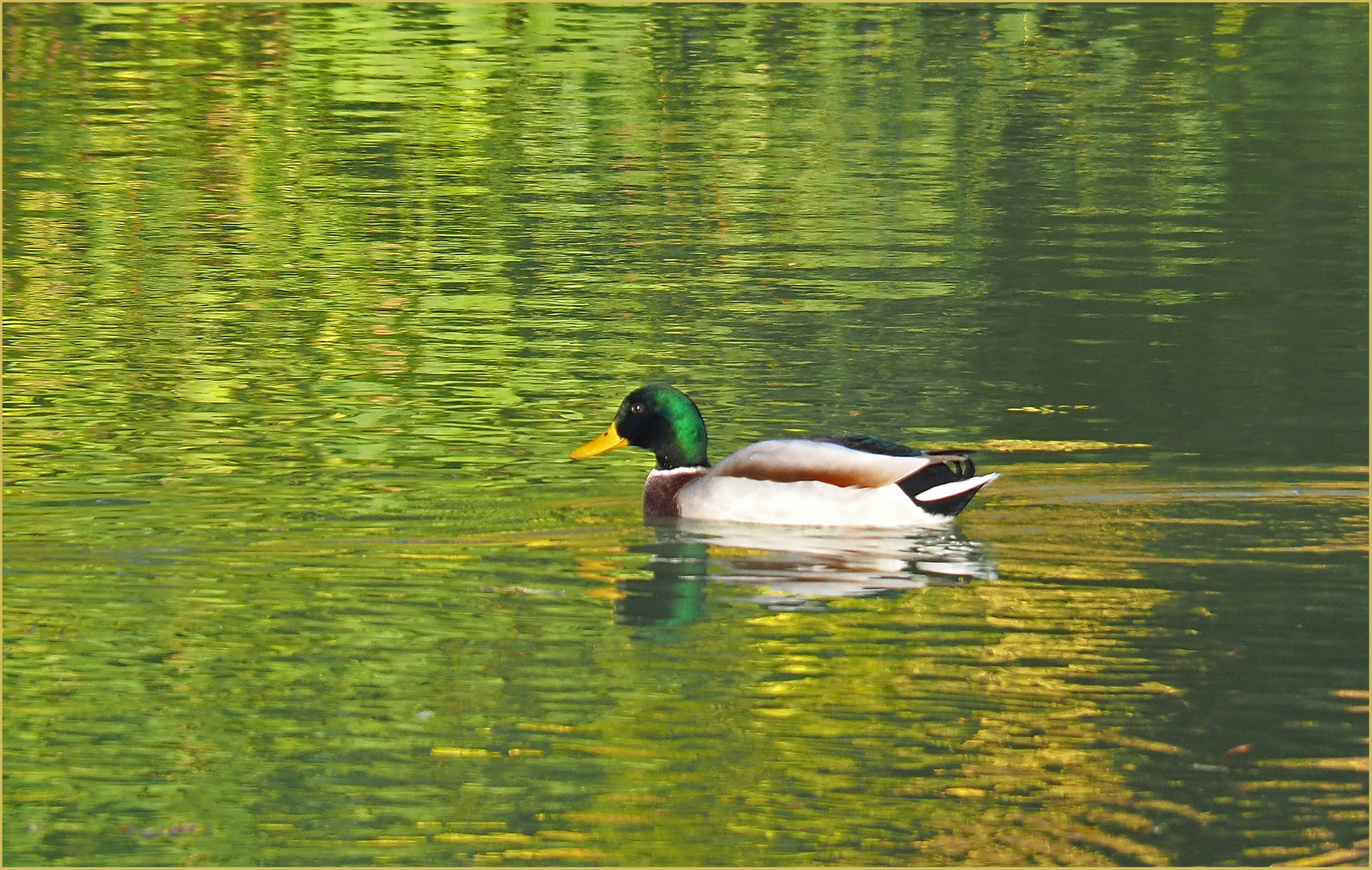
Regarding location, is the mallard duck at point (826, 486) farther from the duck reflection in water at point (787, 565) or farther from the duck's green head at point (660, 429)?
the duck's green head at point (660, 429)

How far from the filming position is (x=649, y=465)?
559 inches

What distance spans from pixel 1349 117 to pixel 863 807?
21584mm

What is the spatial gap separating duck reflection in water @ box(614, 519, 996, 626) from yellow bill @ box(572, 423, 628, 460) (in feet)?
3.18

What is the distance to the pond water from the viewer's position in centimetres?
815

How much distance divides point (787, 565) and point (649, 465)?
2.94 m

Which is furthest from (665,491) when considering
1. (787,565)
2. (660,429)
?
(787,565)

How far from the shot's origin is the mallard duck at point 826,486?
39.4 ft

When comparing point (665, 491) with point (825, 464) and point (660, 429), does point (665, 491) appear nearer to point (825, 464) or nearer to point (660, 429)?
point (660, 429)

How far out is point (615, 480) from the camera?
13555 mm

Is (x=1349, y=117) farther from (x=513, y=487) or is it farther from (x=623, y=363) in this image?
(x=513, y=487)

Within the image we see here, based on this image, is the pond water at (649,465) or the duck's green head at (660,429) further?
the duck's green head at (660,429)

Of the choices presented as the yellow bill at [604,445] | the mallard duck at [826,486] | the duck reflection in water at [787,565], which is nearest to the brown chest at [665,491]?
the mallard duck at [826,486]

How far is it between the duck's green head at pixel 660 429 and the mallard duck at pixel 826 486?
0.36 metres

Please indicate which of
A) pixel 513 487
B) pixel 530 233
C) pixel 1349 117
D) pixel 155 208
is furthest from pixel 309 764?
pixel 1349 117
